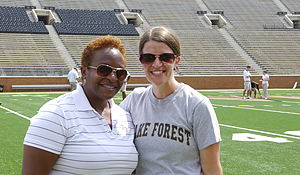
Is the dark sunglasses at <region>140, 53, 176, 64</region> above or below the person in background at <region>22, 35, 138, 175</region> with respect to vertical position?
above

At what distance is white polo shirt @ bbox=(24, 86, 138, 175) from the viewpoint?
6.30 ft

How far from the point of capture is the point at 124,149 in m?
2.19

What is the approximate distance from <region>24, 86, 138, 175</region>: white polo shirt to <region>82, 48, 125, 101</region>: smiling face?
0.08m

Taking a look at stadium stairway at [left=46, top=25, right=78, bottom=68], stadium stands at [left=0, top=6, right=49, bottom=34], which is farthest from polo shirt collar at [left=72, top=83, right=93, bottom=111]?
stadium stands at [left=0, top=6, right=49, bottom=34]

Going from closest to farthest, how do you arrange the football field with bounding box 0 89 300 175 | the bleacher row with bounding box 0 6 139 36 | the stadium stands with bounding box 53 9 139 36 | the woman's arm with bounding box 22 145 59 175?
the woman's arm with bounding box 22 145 59 175 → the football field with bounding box 0 89 300 175 → the bleacher row with bounding box 0 6 139 36 → the stadium stands with bounding box 53 9 139 36

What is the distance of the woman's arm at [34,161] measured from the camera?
1.88 metres

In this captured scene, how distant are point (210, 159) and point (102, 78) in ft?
2.72

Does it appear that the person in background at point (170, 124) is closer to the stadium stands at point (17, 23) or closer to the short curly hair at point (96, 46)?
the short curly hair at point (96, 46)

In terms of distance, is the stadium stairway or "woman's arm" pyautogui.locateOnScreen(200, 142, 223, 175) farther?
the stadium stairway

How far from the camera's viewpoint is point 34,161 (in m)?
1.88

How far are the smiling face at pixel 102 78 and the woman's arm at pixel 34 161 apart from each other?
50 centimetres

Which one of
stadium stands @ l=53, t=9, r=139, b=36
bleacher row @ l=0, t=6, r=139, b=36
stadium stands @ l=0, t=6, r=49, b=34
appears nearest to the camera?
stadium stands @ l=0, t=6, r=49, b=34

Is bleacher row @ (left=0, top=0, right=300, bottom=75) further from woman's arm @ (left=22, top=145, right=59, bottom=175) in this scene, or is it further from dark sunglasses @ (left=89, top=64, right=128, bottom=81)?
woman's arm @ (left=22, top=145, right=59, bottom=175)

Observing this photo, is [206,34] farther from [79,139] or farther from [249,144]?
[79,139]
